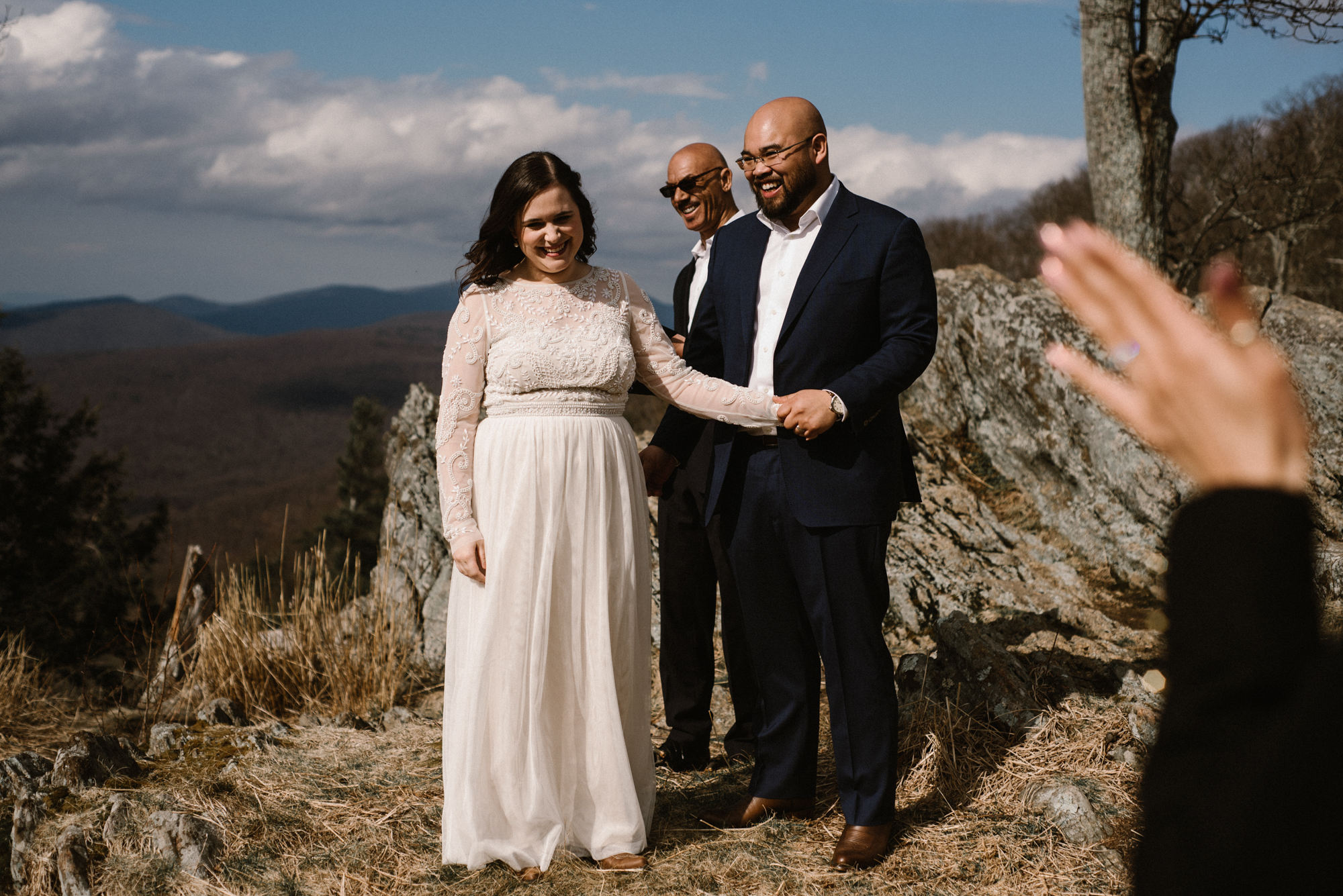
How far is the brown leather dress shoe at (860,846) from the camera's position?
10.1 feet

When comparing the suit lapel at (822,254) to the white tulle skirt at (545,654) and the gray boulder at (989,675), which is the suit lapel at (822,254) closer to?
the white tulle skirt at (545,654)

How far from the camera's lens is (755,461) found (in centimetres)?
330

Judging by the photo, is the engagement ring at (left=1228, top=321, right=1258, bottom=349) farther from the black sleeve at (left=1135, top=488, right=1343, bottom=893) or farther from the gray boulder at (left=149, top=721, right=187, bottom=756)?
the gray boulder at (left=149, top=721, right=187, bottom=756)

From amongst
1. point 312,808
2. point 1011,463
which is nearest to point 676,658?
point 312,808

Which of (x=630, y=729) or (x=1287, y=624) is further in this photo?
(x=630, y=729)

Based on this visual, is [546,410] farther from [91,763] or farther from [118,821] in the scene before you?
[91,763]

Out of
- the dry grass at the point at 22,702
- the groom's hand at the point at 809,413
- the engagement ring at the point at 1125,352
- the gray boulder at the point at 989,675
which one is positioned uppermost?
the engagement ring at the point at 1125,352

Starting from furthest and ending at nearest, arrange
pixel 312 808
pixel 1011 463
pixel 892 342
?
pixel 1011 463 < pixel 312 808 < pixel 892 342

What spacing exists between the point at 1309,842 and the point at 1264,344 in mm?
339

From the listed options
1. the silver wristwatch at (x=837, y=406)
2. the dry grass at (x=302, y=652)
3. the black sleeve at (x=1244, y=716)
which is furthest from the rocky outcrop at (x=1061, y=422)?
the black sleeve at (x=1244, y=716)

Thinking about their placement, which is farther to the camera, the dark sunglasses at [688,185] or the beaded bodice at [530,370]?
the dark sunglasses at [688,185]

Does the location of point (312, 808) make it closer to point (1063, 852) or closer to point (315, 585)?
point (315, 585)

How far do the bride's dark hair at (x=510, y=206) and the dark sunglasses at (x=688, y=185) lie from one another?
3.90 feet

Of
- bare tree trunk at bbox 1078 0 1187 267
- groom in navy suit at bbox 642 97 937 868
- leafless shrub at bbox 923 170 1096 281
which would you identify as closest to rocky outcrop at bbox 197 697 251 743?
groom in navy suit at bbox 642 97 937 868
